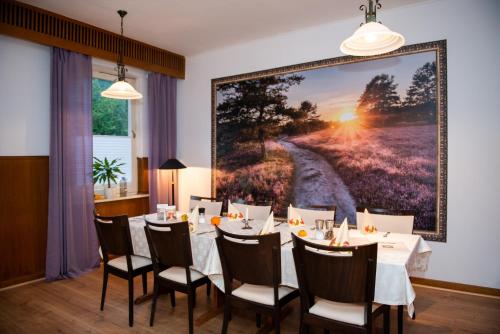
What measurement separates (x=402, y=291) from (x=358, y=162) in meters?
2.18

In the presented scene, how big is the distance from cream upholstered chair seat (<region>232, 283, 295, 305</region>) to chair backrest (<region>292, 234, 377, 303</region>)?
371 mm

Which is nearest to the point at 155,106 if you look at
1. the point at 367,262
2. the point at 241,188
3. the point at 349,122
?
the point at 241,188

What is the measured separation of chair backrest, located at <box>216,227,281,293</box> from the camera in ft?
7.16

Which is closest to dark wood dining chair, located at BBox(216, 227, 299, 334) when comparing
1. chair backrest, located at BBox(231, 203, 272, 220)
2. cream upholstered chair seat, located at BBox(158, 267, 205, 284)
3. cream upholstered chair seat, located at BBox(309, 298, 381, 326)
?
cream upholstered chair seat, located at BBox(309, 298, 381, 326)

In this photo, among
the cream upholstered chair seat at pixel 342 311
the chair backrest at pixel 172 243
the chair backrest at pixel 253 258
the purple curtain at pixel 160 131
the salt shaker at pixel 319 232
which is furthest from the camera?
the purple curtain at pixel 160 131

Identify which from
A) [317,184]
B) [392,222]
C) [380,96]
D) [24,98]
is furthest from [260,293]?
[24,98]

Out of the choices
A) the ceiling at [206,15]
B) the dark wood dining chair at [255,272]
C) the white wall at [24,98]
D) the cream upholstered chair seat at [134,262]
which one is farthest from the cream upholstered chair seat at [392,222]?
the white wall at [24,98]

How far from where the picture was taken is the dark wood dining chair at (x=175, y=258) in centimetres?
256

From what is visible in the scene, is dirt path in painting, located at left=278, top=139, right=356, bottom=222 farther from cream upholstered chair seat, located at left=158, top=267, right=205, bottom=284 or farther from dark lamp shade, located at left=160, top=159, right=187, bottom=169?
cream upholstered chair seat, located at left=158, top=267, right=205, bottom=284

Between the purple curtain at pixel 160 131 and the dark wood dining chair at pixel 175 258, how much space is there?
252 centimetres

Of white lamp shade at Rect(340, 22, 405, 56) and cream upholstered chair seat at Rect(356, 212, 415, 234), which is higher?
white lamp shade at Rect(340, 22, 405, 56)

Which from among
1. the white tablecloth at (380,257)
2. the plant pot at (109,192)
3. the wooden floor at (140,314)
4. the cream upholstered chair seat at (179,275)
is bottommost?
the wooden floor at (140,314)

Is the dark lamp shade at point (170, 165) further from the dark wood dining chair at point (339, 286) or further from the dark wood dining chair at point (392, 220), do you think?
the dark wood dining chair at point (339, 286)

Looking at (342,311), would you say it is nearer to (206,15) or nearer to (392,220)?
(392,220)
